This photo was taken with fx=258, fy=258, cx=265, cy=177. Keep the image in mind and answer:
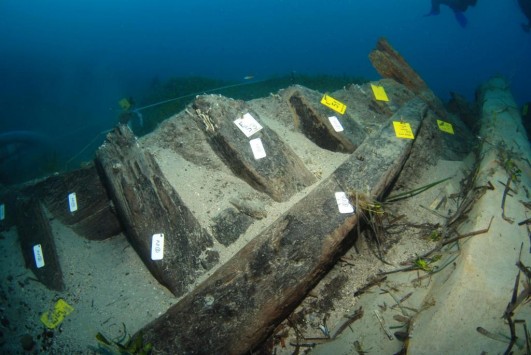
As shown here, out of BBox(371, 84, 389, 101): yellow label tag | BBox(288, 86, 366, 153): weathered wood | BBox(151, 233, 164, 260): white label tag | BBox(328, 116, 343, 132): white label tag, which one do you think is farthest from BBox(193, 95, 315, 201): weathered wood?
BBox(371, 84, 389, 101): yellow label tag

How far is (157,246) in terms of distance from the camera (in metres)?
2.48

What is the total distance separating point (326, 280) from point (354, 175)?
3.72 ft

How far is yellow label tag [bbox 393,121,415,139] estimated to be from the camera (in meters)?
3.14

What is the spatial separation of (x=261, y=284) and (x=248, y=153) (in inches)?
61.1

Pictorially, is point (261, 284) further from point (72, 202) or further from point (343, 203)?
point (72, 202)

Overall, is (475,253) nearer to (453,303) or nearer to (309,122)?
(453,303)

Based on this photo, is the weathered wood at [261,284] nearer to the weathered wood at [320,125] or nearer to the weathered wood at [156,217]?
the weathered wood at [156,217]

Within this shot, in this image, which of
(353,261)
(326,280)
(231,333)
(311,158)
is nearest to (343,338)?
(326,280)

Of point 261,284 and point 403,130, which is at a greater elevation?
point 403,130

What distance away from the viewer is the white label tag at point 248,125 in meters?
3.22

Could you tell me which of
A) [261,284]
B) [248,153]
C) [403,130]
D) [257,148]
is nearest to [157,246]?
[261,284]

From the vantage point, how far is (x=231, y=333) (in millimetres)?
1866

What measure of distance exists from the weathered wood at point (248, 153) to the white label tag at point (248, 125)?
5cm

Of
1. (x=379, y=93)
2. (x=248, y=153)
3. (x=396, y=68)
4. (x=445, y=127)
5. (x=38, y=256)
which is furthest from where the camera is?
(x=396, y=68)
